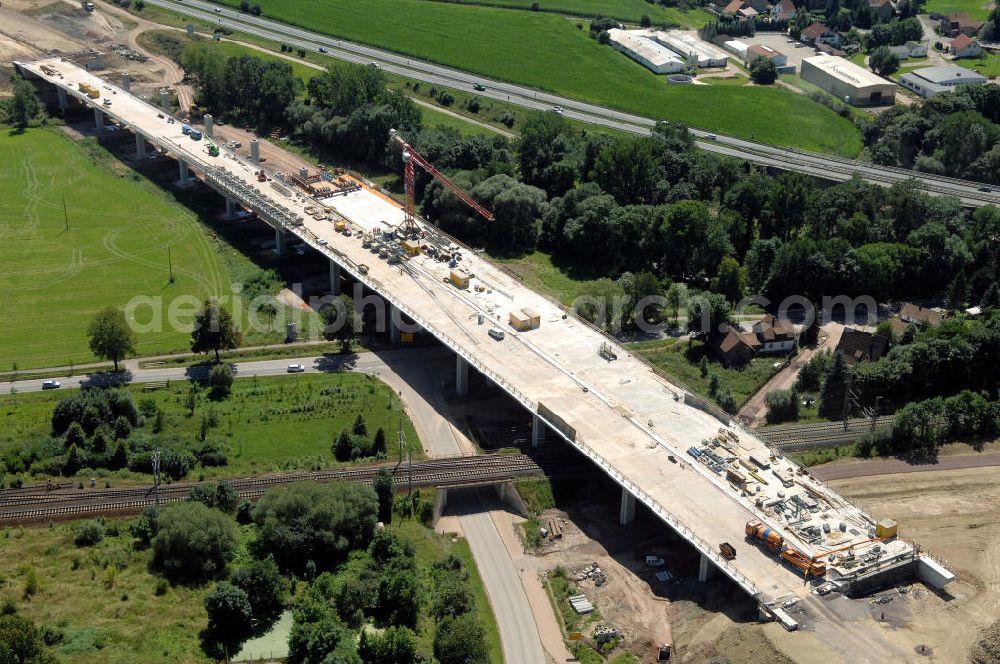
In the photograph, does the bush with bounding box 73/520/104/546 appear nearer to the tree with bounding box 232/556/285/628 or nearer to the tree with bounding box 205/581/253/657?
the tree with bounding box 205/581/253/657

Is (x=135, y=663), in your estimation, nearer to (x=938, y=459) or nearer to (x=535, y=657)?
(x=535, y=657)

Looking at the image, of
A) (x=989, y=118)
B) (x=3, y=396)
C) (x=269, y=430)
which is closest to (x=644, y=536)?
(x=269, y=430)

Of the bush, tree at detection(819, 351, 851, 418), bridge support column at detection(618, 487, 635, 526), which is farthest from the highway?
the bush

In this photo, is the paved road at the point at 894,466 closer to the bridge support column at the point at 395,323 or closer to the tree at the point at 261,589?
the tree at the point at 261,589

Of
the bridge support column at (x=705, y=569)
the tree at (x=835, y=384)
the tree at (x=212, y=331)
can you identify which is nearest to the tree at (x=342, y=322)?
the tree at (x=212, y=331)

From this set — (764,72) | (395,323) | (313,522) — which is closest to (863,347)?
(395,323)

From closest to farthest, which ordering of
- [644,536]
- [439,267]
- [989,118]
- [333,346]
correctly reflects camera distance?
[644,536] → [333,346] → [439,267] → [989,118]
